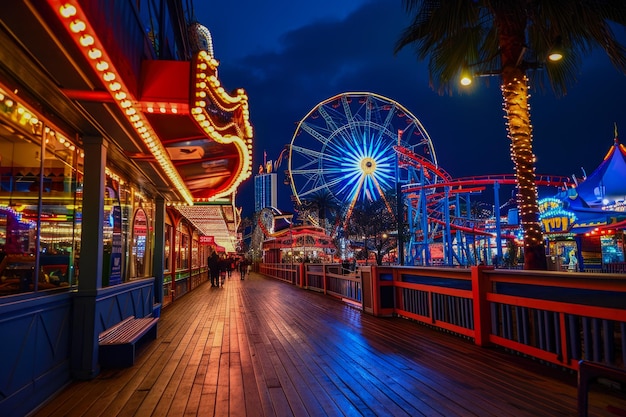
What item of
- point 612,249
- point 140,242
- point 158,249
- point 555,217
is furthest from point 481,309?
point 612,249

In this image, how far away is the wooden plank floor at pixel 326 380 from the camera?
11.7 feet

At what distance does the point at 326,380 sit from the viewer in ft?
14.5

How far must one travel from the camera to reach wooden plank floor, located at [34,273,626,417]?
141 inches

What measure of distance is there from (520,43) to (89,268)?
7504 millimetres

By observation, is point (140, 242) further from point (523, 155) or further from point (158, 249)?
point (523, 155)

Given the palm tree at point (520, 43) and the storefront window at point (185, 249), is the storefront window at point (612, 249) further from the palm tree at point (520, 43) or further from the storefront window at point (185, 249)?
the storefront window at point (185, 249)

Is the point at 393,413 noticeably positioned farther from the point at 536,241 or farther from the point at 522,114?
the point at 522,114

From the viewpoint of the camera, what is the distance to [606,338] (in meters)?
4.02

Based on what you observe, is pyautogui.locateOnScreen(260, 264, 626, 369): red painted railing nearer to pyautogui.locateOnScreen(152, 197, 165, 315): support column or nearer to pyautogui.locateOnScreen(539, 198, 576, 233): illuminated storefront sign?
pyautogui.locateOnScreen(152, 197, 165, 315): support column

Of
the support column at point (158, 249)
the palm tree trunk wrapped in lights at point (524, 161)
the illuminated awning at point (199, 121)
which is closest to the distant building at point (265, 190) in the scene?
the support column at point (158, 249)

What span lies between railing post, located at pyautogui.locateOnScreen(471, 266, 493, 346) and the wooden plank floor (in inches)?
7.3

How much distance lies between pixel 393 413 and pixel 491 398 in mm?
939

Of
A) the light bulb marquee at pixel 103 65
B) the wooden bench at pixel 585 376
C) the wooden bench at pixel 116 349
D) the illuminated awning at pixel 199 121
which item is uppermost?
the illuminated awning at pixel 199 121

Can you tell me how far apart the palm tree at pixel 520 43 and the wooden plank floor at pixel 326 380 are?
3169mm
